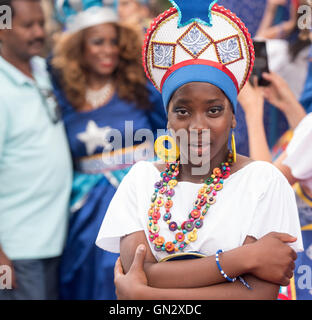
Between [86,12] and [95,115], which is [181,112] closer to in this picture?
[95,115]

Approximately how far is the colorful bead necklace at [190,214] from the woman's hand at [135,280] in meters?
0.08

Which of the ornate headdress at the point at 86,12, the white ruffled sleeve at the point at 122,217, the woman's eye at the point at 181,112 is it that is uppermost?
the ornate headdress at the point at 86,12

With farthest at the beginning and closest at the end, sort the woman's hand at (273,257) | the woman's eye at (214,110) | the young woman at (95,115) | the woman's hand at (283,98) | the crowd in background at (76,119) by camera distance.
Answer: the young woman at (95,115)
the crowd in background at (76,119)
the woman's hand at (283,98)
the woman's eye at (214,110)
the woman's hand at (273,257)

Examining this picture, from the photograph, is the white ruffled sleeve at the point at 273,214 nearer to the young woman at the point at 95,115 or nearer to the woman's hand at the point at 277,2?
the young woman at the point at 95,115

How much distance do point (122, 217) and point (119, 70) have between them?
1.98 m

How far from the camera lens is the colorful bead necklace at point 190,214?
5.89 ft

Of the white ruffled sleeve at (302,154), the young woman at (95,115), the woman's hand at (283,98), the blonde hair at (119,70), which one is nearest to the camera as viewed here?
the white ruffled sleeve at (302,154)

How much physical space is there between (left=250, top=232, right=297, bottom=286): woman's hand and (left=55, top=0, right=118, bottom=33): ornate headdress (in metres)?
2.31

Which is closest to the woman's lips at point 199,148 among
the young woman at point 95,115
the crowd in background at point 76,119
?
the crowd in background at point 76,119

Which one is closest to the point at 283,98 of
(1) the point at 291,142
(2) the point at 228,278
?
(1) the point at 291,142

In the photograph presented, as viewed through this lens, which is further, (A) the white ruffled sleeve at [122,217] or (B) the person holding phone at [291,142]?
(B) the person holding phone at [291,142]

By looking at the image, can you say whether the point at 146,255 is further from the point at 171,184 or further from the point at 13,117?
the point at 13,117

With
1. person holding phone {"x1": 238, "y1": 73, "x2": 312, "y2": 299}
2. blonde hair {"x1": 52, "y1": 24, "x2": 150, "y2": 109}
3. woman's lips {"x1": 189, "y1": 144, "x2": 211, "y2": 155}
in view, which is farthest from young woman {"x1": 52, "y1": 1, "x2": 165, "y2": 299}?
woman's lips {"x1": 189, "y1": 144, "x2": 211, "y2": 155}

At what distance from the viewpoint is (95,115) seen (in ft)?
11.5
